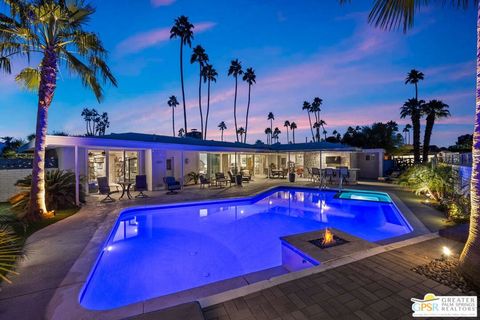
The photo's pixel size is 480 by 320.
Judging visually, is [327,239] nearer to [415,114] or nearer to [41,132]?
[41,132]

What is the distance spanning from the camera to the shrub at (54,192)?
7.26 m

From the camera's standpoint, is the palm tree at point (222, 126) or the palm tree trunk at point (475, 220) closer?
the palm tree trunk at point (475, 220)

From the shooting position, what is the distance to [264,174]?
873 inches

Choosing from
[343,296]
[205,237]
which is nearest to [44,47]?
[205,237]

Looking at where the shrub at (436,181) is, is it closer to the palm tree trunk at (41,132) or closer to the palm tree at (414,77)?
the palm tree trunk at (41,132)

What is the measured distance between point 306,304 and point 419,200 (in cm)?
916

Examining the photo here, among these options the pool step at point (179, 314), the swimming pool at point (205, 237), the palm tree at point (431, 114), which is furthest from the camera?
the palm tree at point (431, 114)

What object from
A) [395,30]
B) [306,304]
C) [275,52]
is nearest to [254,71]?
[275,52]

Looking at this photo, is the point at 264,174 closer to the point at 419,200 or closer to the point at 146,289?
the point at 419,200

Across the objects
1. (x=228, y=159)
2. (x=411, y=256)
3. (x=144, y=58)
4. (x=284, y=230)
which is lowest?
(x=284, y=230)

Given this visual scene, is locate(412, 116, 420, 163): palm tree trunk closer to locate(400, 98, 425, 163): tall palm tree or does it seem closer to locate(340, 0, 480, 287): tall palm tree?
locate(400, 98, 425, 163): tall palm tree

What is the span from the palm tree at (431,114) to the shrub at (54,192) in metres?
24.8
